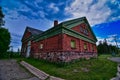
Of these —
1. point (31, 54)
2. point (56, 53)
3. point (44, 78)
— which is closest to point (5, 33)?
point (31, 54)

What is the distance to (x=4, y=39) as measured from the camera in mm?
24625

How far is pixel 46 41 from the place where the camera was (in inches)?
615

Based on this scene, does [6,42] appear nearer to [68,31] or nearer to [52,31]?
[52,31]

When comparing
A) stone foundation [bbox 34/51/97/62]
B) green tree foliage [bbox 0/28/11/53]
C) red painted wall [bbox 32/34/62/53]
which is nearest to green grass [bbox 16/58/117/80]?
stone foundation [bbox 34/51/97/62]

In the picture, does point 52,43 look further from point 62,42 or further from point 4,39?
point 4,39

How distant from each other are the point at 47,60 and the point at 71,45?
4085 millimetres

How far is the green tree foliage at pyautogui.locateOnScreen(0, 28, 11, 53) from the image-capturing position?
2419cm

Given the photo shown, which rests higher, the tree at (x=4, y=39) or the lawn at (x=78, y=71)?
the tree at (x=4, y=39)

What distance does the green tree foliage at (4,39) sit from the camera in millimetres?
24188

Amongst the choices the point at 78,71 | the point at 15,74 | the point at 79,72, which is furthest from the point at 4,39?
the point at 79,72

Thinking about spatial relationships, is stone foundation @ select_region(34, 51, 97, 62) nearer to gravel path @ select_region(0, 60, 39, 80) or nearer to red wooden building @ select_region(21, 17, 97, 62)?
red wooden building @ select_region(21, 17, 97, 62)

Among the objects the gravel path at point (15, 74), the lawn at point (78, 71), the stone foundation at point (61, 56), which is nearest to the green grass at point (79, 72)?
the lawn at point (78, 71)

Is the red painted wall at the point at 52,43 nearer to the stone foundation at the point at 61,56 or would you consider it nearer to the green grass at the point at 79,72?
the stone foundation at the point at 61,56

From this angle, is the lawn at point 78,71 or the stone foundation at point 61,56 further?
the stone foundation at point 61,56
